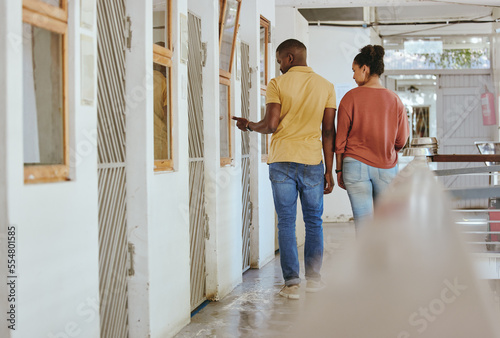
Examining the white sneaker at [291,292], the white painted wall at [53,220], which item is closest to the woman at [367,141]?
the white sneaker at [291,292]

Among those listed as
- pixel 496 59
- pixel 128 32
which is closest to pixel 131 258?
pixel 128 32

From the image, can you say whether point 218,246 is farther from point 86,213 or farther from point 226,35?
point 86,213

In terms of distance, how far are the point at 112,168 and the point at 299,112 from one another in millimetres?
1403

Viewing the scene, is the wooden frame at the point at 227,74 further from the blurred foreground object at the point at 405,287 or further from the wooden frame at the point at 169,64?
the blurred foreground object at the point at 405,287

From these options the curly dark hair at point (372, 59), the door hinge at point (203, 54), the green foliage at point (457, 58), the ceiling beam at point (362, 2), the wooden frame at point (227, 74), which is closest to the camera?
the curly dark hair at point (372, 59)

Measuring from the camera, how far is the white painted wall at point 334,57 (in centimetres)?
854

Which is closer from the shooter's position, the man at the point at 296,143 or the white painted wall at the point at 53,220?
the white painted wall at the point at 53,220

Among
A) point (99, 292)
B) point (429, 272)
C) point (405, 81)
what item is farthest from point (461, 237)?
point (405, 81)

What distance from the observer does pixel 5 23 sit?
1.67 m

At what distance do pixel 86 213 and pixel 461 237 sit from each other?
161 centimetres

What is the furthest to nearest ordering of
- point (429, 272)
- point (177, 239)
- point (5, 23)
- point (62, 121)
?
point (177, 239) < point (62, 121) < point (5, 23) < point (429, 272)

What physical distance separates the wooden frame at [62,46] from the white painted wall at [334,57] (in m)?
6.69

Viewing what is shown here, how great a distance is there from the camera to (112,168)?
2.52 m

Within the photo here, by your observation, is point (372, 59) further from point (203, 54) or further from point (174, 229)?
point (174, 229)
